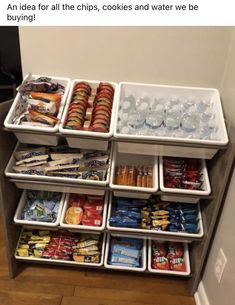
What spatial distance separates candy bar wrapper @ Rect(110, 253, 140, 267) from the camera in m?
1.64

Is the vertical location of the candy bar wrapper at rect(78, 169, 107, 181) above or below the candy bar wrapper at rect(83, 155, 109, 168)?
below

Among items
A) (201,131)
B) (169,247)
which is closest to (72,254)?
(169,247)

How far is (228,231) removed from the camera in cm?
137

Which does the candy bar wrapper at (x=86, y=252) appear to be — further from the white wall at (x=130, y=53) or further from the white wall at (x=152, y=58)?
the white wall at (x=130, y=53)

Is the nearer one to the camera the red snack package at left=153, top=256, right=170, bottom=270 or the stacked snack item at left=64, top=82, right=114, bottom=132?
the stacked snack item at left=64, top=82, right=114, bottom=132

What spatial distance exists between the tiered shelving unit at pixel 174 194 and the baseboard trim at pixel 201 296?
0.02 m

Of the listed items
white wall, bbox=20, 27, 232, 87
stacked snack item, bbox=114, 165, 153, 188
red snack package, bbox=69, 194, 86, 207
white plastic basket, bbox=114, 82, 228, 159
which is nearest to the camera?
white plastic basket, bbox=114, 82, 228, 159

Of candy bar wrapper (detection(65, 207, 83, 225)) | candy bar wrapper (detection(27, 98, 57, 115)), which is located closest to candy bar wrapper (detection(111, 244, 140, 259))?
candy bar wrapper (detection(65, 207, 83, 225))

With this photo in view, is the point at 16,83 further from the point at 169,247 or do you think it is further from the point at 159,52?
the point at 169,247

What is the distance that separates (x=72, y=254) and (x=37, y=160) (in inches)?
18.7

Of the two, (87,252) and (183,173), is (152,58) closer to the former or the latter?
(183,173)

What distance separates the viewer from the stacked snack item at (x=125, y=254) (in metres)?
1.64

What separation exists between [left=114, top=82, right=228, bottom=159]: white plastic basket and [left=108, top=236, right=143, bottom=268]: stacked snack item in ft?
1.65

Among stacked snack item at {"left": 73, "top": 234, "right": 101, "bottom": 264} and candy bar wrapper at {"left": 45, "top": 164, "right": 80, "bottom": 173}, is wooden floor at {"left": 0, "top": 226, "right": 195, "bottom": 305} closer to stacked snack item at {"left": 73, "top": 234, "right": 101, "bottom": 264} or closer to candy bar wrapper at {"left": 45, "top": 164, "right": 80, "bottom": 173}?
stacked snack item at {"left": 73, "top": 234, "right": 101, "bottom": 264}
